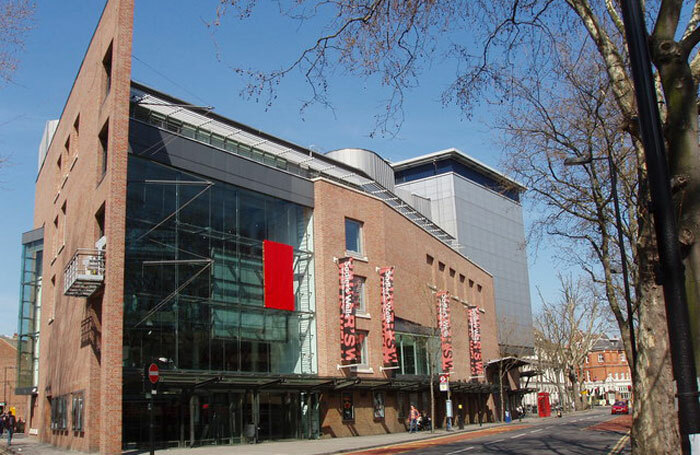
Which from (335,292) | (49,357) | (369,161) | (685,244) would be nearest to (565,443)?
(335,292)

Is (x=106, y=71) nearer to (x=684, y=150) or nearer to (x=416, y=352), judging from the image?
(x=416, y=352)

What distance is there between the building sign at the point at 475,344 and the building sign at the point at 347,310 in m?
22.7

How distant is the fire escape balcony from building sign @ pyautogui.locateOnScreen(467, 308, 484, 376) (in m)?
36.1

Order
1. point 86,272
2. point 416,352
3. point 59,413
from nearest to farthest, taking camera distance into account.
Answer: point 86,272
point 59,413
point 416,352

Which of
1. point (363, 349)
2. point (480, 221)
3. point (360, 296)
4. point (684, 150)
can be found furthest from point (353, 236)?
point (480, 221)

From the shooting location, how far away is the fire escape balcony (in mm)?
24266

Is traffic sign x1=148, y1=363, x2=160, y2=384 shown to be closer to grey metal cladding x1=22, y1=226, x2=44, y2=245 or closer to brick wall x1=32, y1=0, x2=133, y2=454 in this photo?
brick wall x1=32, y1=0, x2=133, y2=454

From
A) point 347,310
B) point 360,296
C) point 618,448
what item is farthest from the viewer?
point 360,296

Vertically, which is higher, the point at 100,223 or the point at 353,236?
the point at 353,236

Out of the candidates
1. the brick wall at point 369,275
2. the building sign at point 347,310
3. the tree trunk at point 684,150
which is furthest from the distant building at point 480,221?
the tree trunk at point 684,150

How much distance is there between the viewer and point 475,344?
55.1 m

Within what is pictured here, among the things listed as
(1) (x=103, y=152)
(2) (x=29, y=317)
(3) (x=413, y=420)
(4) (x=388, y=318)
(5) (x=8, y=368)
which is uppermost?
(1) (x=103, y=152)

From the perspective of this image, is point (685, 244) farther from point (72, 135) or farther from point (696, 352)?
point (72, 135)

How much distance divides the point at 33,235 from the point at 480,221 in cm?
5590
